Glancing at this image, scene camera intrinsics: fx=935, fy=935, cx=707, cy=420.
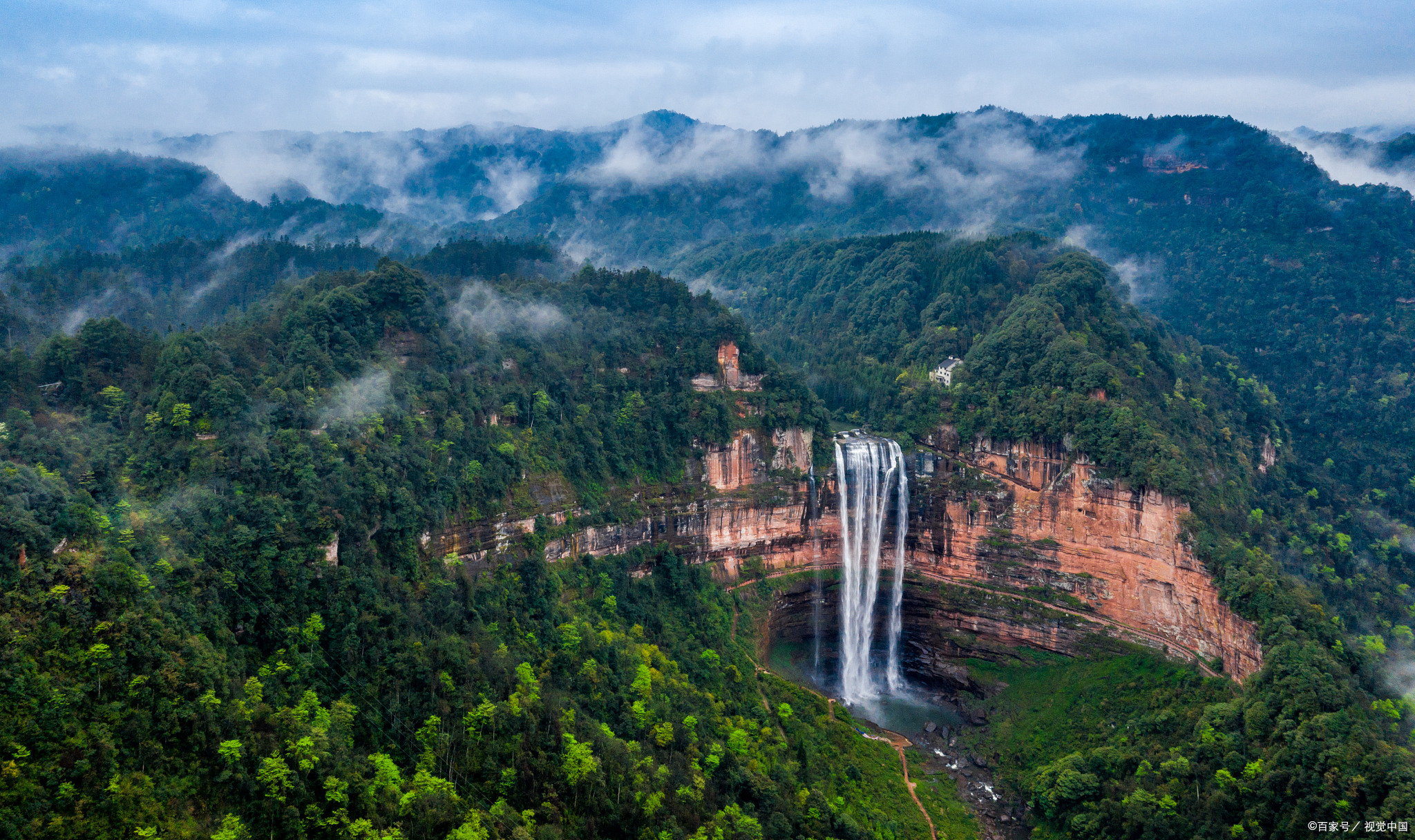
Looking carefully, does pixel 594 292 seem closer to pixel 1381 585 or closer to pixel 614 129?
pixel 1381 585

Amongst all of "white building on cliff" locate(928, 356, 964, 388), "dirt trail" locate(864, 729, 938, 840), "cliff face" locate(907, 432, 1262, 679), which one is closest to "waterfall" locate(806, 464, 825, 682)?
"cliff face" locate(907, 432, 1262, 679)

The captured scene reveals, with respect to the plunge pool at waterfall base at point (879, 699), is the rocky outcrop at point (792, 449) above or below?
above

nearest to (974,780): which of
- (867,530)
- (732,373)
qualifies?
(867,530)

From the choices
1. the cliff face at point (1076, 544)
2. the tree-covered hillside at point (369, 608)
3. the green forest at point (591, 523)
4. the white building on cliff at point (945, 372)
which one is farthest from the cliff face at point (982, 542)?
the white building on cliff at point (945, 372)

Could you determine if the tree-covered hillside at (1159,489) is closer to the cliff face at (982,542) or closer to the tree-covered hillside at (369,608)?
the cliff face at (982,542)

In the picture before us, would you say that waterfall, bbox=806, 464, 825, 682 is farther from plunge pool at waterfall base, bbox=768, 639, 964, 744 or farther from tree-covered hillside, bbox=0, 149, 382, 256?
tree-covered hillside, bbox=0, 149, 382, 256

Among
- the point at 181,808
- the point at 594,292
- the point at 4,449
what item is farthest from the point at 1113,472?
the point at 4,449
